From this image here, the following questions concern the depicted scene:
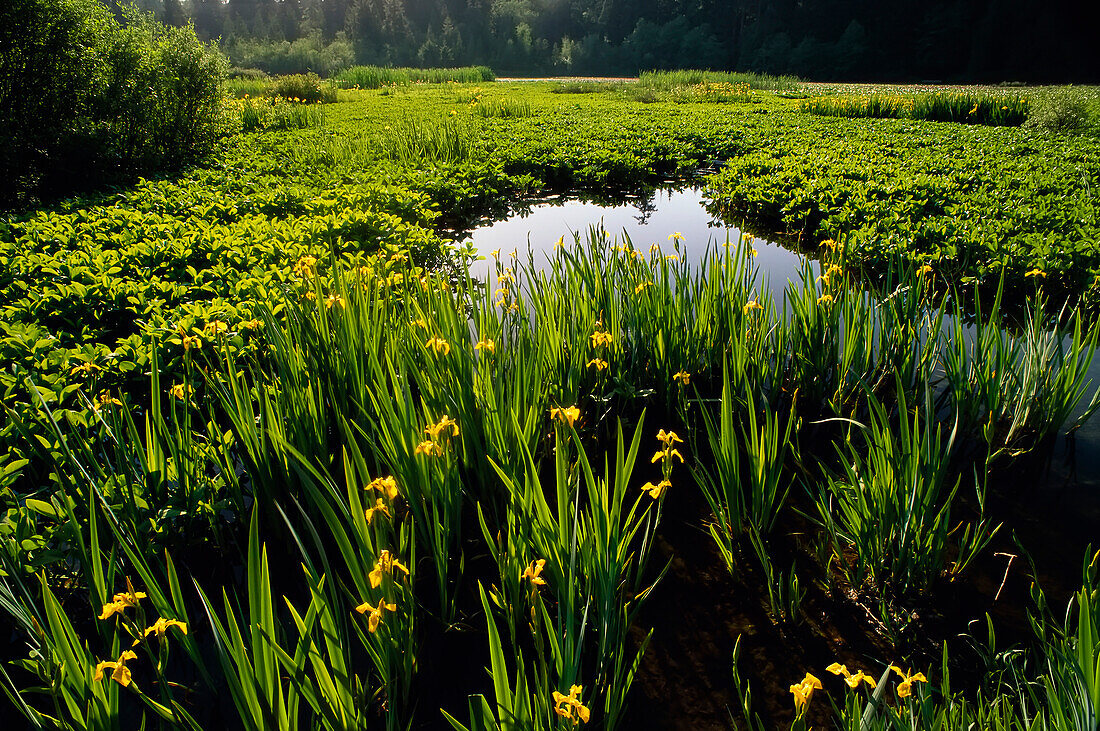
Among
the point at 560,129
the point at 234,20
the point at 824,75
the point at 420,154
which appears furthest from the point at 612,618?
the point at 234,20

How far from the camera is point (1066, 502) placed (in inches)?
92.7

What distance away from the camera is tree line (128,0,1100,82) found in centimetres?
3219

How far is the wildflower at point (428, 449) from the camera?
63.3 inches

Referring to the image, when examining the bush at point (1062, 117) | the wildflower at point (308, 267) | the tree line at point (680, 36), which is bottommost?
the wildflower at point (308, 267)

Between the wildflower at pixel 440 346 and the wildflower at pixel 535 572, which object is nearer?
the wildflower at pixel 535 572

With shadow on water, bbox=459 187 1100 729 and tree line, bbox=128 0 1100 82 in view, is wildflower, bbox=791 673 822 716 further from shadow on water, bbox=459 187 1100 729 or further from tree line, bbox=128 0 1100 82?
tree line, bbox=128 0 1100 82

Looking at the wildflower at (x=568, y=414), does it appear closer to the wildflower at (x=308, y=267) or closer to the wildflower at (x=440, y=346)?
the wildflower at (x=440, y=346)

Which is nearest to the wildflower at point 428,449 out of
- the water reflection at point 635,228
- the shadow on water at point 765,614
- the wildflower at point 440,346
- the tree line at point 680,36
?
the wildflower at point 440,346

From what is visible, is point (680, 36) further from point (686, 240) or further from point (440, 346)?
point (440, 346)

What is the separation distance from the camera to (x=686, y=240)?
233 inches

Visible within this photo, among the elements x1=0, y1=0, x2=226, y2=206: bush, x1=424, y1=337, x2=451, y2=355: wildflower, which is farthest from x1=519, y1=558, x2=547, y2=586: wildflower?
x1=0, y1=0, x2=226, y2=206: bush

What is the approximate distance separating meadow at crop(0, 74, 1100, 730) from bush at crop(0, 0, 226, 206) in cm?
331

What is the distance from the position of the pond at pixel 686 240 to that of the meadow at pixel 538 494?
10 cm

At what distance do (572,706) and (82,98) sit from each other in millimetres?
9550
